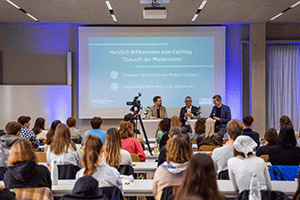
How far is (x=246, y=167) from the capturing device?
2.84 metres

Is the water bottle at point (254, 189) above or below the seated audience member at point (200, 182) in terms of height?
below

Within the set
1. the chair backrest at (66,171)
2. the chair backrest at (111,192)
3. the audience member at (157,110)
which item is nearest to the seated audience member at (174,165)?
the chair backrest at (111,192)

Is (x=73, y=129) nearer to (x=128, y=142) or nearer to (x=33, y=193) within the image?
(x=128, y=142)

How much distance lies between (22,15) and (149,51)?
11.2ft

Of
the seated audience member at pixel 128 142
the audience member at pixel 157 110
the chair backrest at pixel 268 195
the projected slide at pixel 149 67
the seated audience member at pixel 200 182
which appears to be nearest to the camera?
the seated audience member at pixel 200 182

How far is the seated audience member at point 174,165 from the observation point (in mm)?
2754

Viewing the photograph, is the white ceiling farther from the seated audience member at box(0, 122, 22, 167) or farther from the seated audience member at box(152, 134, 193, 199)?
the seated audience member at box(152, 134, 193, 199)

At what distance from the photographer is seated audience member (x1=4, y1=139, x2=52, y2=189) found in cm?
270

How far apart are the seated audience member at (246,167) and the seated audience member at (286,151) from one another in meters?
1.12

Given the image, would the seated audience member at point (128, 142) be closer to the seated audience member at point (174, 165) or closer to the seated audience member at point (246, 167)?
the seated audience member at point (174, 165)

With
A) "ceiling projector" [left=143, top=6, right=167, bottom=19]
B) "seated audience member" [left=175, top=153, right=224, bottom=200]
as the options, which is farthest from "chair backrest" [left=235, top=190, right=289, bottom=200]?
"ceiling projector" [left=143, top=6, right=167, bottom=19]

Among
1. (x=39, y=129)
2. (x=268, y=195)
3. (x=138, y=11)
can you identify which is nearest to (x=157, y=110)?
(x=138, y=11)

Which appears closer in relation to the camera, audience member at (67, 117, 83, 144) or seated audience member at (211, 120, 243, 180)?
seated audience member at (211, 120, 243, 180)

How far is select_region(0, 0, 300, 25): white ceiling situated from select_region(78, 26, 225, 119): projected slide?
0.39 meters
